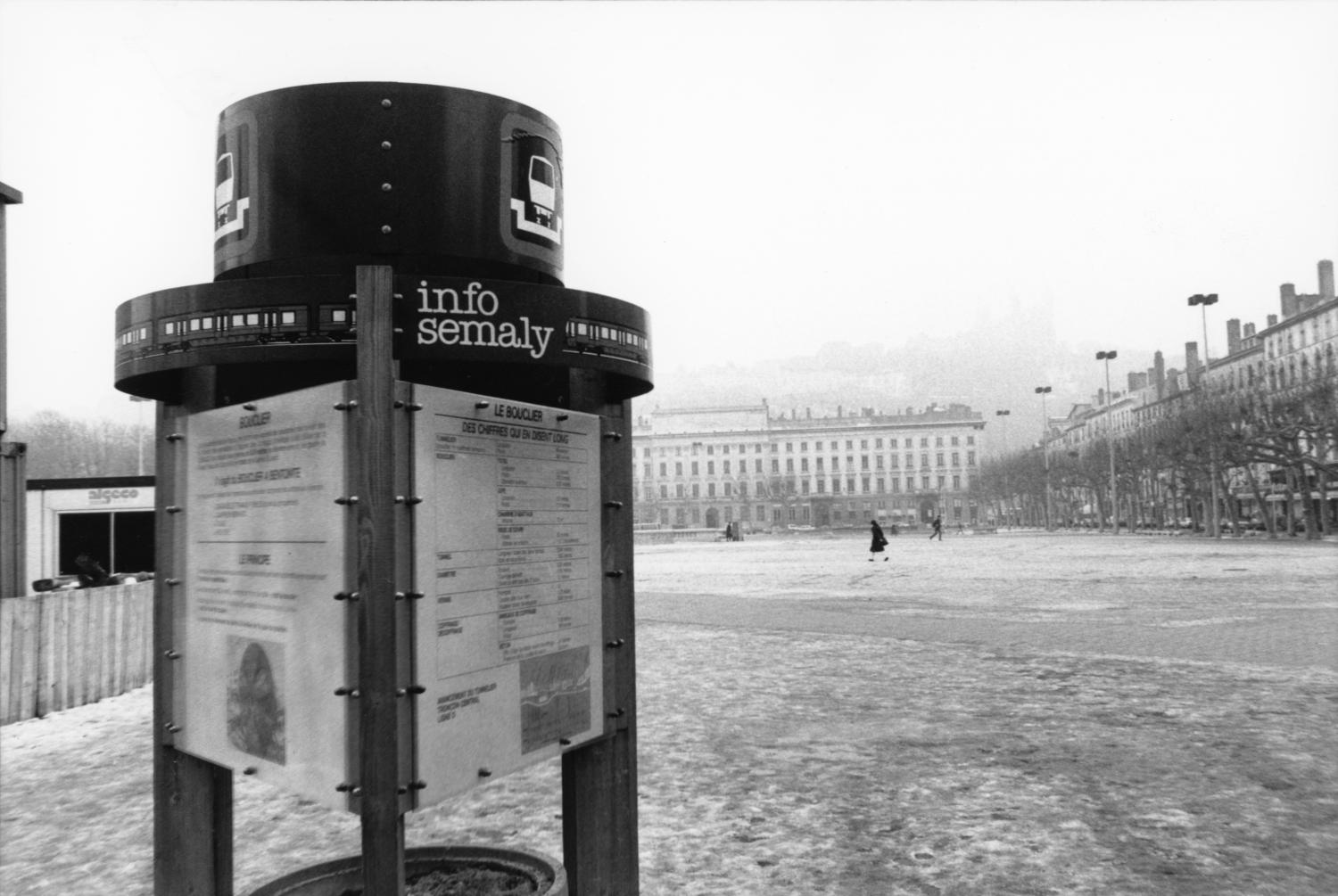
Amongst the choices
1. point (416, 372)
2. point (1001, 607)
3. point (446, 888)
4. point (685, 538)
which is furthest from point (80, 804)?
point (685, 538)

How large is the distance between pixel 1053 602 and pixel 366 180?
58.3ft

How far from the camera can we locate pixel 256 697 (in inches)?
111

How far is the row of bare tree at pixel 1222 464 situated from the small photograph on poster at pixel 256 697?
46829 mm

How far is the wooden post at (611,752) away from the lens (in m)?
3.29

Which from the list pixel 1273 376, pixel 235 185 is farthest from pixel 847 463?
pixel 235 185

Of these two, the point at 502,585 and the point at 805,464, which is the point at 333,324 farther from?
the point at 805,464

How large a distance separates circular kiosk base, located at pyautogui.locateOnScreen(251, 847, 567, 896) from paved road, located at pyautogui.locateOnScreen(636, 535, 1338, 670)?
9791 millimetres

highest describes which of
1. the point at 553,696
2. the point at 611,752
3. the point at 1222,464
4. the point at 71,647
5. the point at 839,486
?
the point at 839,486

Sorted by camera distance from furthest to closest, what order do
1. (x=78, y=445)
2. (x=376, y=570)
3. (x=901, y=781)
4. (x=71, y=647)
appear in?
(x=78, y=445)
(x=71, y=647)
(x=901, y=781)
(x=376, y=570)

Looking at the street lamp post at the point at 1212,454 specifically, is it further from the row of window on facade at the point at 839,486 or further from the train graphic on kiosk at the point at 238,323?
the row of window on facade at the point at 839,486

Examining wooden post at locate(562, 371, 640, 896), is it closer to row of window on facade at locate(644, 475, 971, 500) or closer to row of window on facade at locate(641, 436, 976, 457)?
row of window on facade at locate(644, 475, 971, 500)

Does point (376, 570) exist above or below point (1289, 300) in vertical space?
below

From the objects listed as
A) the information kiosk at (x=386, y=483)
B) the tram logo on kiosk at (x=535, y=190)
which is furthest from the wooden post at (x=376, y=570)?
the tram logo on kiosk at (x=535, y=190)

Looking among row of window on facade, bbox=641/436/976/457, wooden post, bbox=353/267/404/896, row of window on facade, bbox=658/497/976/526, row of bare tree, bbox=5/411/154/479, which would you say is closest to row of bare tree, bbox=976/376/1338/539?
row of window on facade, bbox=658/497/976/526
